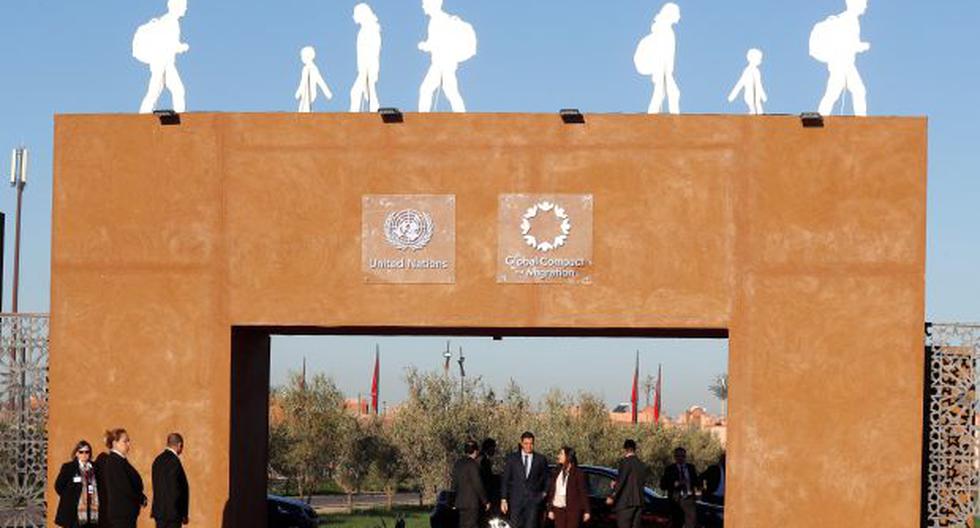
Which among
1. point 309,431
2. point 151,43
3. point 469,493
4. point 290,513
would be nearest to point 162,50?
point 151,43

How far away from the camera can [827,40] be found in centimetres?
1934

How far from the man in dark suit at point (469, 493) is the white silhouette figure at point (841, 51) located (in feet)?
18.8

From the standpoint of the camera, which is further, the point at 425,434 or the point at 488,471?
the point at 425,434

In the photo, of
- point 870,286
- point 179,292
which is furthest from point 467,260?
point 870,286

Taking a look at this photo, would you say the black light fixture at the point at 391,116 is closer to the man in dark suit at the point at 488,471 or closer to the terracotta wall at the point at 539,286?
the terracotta wall at the point at 539,286

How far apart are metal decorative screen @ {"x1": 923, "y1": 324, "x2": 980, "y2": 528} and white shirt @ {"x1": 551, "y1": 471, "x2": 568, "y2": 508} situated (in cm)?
415

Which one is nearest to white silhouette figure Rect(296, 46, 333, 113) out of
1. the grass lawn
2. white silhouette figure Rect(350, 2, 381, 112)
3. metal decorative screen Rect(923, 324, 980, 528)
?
white silhouette figure Rect(350, 2, 381, 112)

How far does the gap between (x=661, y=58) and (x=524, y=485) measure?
516cm

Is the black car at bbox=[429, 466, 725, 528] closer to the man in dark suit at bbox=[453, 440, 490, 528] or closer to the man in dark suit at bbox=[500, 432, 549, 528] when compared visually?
the man in dark suit at bbox=[500, 432, 549, 528]

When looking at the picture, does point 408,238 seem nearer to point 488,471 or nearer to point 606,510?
point 488,471

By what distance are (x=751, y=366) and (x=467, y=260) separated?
336 cm

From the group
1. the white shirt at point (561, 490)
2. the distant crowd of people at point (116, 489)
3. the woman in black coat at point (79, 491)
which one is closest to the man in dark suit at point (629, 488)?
the white shirt at point (561, 490)

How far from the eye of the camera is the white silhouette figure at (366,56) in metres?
19.7

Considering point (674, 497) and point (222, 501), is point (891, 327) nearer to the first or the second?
point (674, 497)
